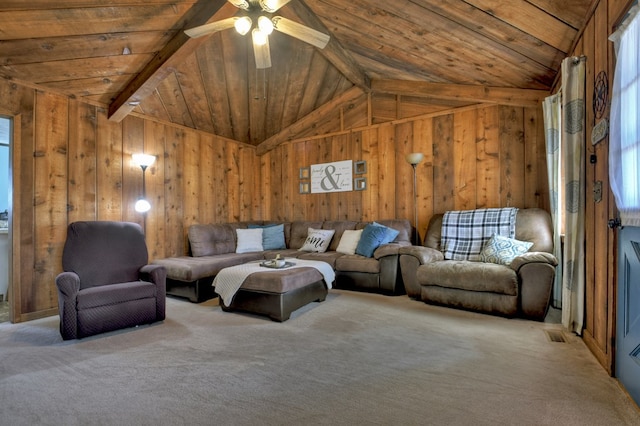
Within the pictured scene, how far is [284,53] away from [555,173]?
3305mm

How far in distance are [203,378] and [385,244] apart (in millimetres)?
2729

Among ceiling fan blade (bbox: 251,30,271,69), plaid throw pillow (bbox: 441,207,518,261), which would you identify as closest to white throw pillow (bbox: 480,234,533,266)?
plaid throw pillow (bbox: 441,207,518,261)

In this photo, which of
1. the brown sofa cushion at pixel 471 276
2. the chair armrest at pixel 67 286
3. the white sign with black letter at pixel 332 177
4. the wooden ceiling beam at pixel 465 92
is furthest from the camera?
the white sign with black letter at pixel 332 177

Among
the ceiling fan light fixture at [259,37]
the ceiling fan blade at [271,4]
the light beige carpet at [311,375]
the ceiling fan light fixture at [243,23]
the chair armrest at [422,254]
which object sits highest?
the ceiling fan blade at [271,4]

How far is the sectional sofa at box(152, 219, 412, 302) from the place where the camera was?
362 cm

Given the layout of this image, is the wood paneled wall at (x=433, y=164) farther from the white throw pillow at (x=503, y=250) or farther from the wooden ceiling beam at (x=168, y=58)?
the wooden ceiling beam at (x=168, y=58)

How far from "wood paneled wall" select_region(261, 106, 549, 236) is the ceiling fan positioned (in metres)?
2.37

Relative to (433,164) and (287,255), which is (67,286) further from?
(433,164)

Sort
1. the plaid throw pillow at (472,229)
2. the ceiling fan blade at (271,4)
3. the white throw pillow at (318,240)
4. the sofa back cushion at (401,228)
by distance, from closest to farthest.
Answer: the ceiling fan blade at (271,4) < the plaid throw pillow at (472,229) < the sofa back cushion at (401,228) < the white throw pillow at (318,240)

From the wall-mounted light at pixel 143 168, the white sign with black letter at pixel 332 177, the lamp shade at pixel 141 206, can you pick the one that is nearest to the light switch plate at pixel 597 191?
the white sign with black letter at pixel 332 177

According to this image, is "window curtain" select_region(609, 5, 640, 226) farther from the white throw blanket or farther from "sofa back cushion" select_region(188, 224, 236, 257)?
"sofa back cushion" select_region(188, 224, 236, 257)

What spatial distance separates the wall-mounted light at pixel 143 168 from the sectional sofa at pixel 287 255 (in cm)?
66

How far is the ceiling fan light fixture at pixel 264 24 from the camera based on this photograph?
2.39 m

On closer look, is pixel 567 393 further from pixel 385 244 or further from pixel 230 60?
pixel 230 60
